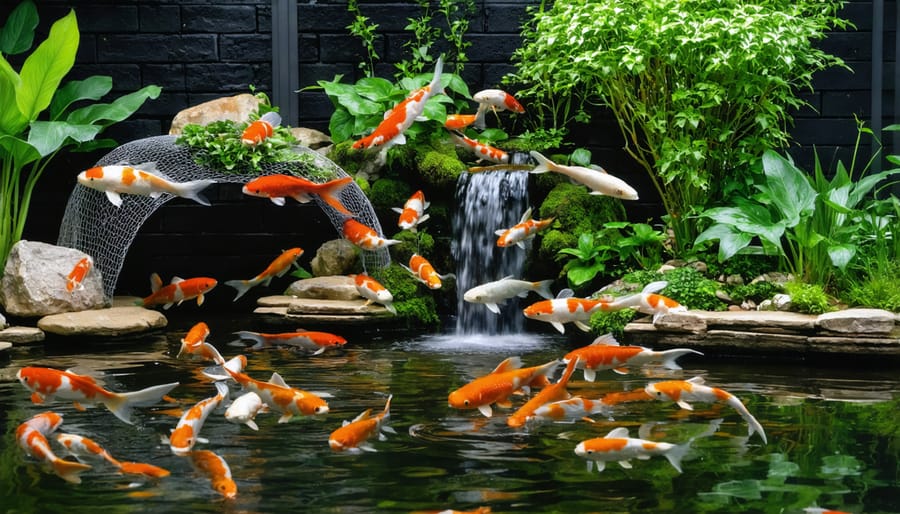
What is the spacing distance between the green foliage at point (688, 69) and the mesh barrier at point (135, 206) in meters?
2.00

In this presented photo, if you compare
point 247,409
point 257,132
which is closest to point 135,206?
point 257,132

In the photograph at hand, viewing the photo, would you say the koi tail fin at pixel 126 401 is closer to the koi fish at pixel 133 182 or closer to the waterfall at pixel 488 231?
the koi fish at pixel 133 182

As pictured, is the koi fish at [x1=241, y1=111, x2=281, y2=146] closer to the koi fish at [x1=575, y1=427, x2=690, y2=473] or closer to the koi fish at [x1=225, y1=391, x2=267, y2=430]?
the koi fish at [x1=225, y1=391, x2=267, y2=430]

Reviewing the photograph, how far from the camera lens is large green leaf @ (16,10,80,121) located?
8.52m

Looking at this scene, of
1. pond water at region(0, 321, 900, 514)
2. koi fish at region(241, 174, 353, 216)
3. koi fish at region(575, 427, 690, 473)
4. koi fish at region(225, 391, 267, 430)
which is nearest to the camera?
pond water at region(0, 321, 900, 514)

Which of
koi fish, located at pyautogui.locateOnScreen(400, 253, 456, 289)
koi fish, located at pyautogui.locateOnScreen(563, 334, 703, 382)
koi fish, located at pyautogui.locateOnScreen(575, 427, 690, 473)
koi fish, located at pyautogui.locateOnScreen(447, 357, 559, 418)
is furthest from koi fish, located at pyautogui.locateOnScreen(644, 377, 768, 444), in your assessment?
koi fish, located at pyautogui.locateOnScreen(400, 253, 456, 289)

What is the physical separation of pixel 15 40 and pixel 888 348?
7914mm

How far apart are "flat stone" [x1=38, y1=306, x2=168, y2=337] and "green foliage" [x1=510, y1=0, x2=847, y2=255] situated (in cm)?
391

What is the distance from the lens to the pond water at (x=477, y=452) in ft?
11.8

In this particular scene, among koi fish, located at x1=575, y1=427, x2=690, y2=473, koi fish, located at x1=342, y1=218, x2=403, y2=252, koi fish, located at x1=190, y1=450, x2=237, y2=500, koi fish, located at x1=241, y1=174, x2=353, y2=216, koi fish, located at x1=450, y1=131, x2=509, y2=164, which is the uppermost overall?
koi fish, located at x1=450, y1=131, x2=509, y2=164

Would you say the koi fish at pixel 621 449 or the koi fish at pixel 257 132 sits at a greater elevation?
the koi fish at pixel 257 132

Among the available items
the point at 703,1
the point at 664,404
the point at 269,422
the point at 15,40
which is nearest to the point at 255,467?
the point at 269,422

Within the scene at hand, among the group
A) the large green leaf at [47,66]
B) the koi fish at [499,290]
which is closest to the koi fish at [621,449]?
the koi fish at [499,290]

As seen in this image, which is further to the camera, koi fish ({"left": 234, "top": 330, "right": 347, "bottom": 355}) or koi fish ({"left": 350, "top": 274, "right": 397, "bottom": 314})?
koi fish ({"left": 350, "top": 274, "right": 397, "bottom": 314})
